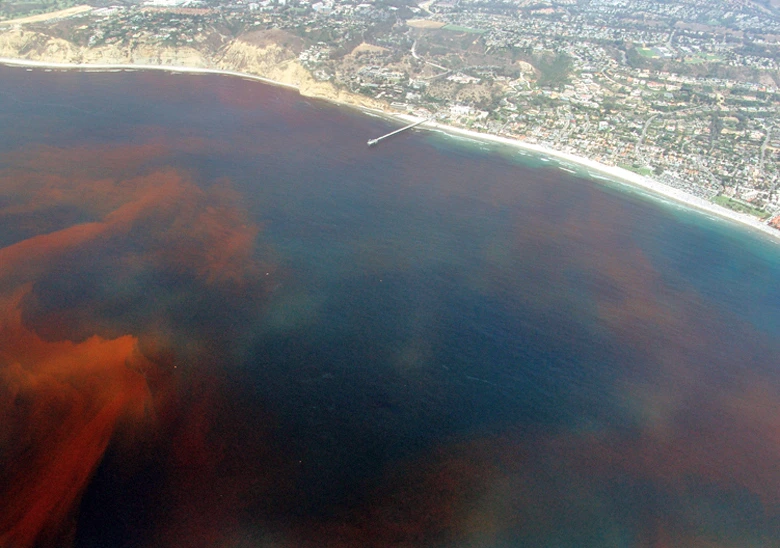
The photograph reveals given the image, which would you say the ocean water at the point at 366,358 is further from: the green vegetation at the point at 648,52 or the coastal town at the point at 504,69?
the green vegetation at the point at 648,52

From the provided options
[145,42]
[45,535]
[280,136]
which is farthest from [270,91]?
[45,535]

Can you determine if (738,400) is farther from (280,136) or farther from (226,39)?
(226,39)

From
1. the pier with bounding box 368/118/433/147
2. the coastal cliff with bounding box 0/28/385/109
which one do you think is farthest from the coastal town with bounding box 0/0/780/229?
the pier with bounding box 368/118/433/147

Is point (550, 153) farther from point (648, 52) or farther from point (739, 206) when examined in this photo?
point (648, 52)

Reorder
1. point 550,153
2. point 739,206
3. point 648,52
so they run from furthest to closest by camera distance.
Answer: point 648,52, point 550,153, point 739,206

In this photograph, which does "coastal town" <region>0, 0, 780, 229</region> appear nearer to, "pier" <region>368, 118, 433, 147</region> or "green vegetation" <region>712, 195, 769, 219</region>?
"green vegetation" <region>712, 195, 769, 219</region>

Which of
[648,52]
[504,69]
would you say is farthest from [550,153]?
[648,52]
